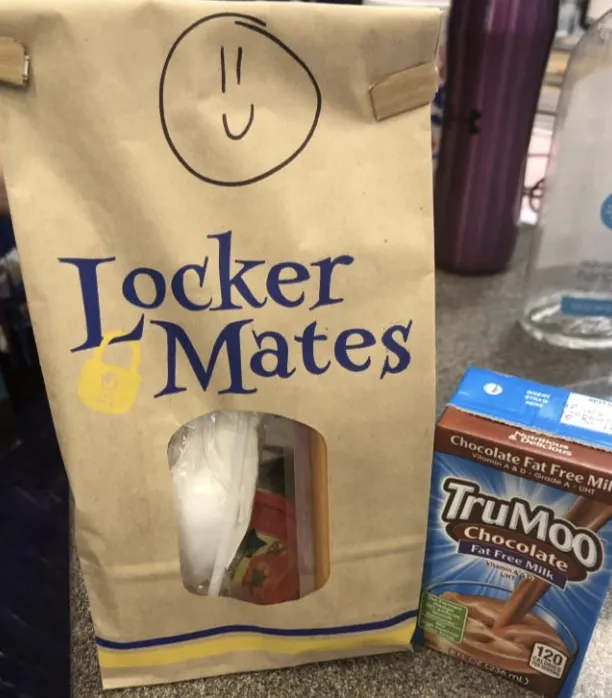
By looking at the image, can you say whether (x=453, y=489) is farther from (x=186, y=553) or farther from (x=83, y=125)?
(x=83, y=125)

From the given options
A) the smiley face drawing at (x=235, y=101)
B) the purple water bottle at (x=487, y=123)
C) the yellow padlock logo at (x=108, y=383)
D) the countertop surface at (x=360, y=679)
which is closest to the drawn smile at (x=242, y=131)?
the smiley face drawing at (x=235, y=101)

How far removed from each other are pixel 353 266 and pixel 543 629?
261mm

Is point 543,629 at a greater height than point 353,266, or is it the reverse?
point 353,266

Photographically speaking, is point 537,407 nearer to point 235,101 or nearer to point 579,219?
point 235,101

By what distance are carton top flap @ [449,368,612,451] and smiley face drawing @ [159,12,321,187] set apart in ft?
0.62

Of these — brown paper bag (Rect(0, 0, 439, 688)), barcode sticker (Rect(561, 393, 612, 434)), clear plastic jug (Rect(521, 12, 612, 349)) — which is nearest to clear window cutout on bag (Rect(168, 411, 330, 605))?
brown paper bag (Rect(0, 0, 439, 688))

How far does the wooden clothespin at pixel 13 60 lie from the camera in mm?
341

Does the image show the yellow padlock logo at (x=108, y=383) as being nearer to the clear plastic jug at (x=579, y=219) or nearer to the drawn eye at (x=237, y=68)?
the drawn eye at (x=237, y=68)

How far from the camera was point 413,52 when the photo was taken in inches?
14.4

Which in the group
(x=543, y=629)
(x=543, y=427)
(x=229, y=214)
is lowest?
(x=543, y=629)

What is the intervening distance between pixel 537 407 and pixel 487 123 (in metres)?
0.47

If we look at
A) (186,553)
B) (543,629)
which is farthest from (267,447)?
Answer: (543,629)

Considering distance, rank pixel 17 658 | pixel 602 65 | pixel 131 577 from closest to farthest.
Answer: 1. pixel 131 577
2. pixel 602 65
3. pixel 17 658

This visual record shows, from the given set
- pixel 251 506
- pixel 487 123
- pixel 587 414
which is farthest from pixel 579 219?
pixel 251 506
